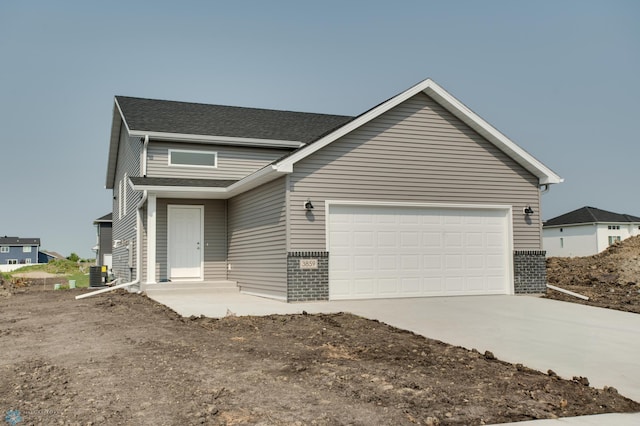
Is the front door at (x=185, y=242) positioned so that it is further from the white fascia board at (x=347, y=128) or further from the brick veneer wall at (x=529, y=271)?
the brick veneer wall at (x=529, y=271)

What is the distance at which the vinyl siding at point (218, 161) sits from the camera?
15906mm

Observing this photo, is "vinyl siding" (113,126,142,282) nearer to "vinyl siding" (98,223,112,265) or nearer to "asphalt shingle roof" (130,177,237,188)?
"asphalt shingle roof" (130,177,237,188)

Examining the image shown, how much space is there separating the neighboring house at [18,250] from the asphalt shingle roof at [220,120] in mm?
65109

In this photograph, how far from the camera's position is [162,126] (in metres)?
15.9

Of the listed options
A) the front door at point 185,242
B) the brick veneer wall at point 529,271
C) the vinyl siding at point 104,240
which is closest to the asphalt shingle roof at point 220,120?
the front door at point 185,242

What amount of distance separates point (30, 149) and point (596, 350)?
26.6m

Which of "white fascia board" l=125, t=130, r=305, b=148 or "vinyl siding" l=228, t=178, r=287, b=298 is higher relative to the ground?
"white fascia board" l=125, t=130, r=305, b=148

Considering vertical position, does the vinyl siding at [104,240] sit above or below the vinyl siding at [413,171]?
below

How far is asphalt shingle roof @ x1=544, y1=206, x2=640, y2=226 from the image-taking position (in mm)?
40438

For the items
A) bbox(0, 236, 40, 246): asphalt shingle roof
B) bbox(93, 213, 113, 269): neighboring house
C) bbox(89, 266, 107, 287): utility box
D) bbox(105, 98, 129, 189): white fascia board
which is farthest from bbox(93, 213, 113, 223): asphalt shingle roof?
bbox(0, 236, 40, 246): asphalt shingle roof

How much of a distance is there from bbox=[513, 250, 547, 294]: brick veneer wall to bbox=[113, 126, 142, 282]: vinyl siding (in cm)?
1070

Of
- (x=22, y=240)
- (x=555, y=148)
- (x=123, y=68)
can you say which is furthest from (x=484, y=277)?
(x=22, y=240)

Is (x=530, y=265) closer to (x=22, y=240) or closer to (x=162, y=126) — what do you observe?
(x=162, y=126)

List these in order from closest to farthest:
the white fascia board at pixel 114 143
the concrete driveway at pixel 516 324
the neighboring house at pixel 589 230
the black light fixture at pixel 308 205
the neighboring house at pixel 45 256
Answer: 1. the concrete driveway at pixel 516 324
2. the black light fixture at pixel 308 205
3. the white fascia board at pixel 114 143
4. the neighboring house at pixel 589 230
5. the neighboring house at pixel 45 256
